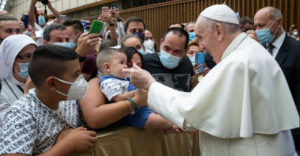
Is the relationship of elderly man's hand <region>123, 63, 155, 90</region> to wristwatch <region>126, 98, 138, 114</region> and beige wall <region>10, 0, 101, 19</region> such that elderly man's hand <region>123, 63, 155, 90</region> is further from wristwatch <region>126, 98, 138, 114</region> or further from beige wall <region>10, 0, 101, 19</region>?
beige wall <region>10, 0, 101, 19</region>

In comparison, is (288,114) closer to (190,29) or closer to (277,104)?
(277,104)

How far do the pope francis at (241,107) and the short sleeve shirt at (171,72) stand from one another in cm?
100

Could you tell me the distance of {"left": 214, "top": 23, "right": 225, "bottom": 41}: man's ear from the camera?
1.84 metres

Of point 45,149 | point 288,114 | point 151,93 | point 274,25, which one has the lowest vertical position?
point 45,149

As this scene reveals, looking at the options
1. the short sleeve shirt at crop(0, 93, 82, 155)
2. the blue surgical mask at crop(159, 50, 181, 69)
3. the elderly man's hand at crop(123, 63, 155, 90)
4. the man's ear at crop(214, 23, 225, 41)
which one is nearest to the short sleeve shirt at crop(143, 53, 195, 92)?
the blue surgical mask at crop(159, 50, 181, 69)

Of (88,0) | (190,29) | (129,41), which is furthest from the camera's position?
(88,0)

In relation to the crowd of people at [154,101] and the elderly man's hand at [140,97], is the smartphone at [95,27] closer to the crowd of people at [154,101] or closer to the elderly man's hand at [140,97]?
the crowd of people at [154,101]

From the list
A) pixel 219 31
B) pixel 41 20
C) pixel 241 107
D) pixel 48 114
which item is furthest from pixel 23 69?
pixel 41 20

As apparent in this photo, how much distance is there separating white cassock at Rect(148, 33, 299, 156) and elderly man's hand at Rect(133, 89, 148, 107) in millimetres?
227

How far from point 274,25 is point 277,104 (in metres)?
2.03

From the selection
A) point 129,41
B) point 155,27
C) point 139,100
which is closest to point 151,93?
point 139,100

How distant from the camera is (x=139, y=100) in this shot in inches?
76.0

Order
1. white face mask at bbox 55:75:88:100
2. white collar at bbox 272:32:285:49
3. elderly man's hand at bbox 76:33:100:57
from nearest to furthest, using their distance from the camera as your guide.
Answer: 1. white face mask at bbox 55:75:88:100
2. elderly man's hand at bbox 76:33:100:57
3. white collar at bbox 272:32:285:49

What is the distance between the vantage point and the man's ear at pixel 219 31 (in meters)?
1.84
